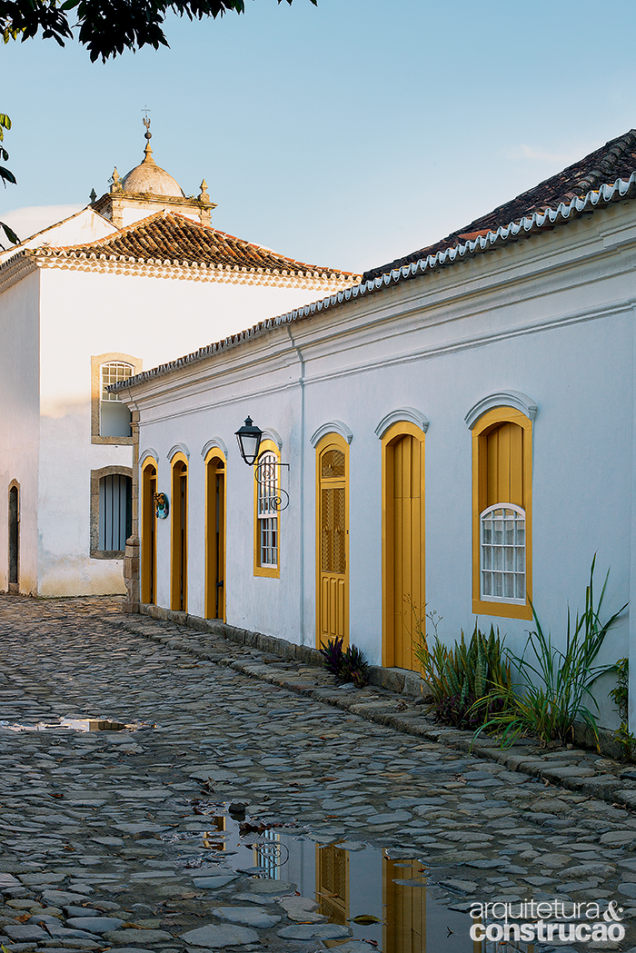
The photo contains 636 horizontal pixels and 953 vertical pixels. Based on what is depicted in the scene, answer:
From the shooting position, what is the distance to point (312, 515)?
→ 476 inches

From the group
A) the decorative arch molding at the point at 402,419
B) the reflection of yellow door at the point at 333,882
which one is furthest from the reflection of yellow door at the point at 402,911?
the decorative arch molding at the point at 402,419

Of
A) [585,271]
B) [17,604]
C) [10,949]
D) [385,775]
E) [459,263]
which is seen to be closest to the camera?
[10,949]

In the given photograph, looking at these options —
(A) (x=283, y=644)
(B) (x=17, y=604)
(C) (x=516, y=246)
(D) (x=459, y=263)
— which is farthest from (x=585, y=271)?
(B) (x=17, y=604)

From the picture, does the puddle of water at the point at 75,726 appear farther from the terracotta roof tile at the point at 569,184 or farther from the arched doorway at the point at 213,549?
the arched doorway at the point at 213,549

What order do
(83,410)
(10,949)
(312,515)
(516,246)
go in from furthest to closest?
(83,410) < (312,515) < (516,246) < (10,949)

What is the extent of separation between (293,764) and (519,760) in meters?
1.56

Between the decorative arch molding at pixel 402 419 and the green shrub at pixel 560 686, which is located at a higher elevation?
the decorative arch molding at pixel 402 419

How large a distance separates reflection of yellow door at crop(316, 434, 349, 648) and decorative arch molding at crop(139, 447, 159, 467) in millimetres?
6898

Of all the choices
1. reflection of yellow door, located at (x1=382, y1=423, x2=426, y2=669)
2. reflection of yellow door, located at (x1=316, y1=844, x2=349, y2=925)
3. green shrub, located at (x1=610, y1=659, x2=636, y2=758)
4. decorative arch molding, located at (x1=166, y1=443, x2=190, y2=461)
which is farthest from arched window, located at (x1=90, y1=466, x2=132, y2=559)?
reflection of yellow door, located at (x1=316, y1=844, x2=349, y2=925)

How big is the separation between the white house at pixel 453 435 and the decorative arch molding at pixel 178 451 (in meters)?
1.46

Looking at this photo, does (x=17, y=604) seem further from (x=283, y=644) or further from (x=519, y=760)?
(x=519, y=760)

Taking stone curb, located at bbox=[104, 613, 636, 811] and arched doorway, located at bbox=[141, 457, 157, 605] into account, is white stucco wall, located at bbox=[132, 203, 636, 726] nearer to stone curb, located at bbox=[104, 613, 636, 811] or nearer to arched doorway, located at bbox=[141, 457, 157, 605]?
stone curb, located at bbox=[104, 613, 636, 811]

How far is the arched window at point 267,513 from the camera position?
1316 centimetres

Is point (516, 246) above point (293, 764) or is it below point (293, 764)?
above
